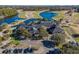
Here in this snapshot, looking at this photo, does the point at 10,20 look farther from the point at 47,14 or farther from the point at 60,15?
the point at 60,15

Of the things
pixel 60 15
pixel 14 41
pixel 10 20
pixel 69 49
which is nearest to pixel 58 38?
pixel 69 49

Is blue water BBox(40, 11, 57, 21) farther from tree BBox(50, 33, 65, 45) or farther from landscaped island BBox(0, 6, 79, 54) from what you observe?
tree BBox(50, 33, 65, 45)

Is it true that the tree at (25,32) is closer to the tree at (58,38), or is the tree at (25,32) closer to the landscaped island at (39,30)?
the landscaped island at (39,30)

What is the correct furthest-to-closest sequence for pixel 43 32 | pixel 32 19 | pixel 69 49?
pixel 32 19 → pixel 43 32 → pixel 69 49

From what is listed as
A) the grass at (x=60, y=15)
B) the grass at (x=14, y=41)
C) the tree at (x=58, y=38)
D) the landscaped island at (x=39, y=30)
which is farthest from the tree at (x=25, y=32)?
the grass at (x=60, y=15)

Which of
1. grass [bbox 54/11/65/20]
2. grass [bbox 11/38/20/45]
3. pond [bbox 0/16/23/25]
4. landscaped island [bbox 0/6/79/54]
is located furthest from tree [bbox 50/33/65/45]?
pond [bbox 0/16/23/25]
